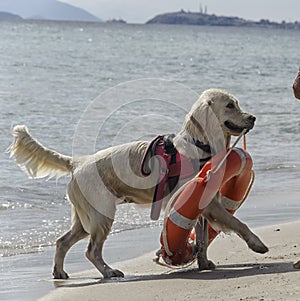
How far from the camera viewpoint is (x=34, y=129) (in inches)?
699

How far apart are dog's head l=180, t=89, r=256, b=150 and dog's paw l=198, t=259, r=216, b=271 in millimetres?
1009

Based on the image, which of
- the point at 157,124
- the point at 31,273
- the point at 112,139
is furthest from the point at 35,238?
the point at 157,124

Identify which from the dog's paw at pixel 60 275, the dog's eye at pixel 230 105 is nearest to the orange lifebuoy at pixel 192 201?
the dog's eye at pixel 230 105

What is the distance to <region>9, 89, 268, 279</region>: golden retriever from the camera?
7457 millimetres

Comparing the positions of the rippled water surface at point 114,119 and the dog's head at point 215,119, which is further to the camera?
the rippled water surface at point 114,119

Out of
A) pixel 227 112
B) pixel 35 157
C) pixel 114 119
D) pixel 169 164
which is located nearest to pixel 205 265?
pixel 169 164

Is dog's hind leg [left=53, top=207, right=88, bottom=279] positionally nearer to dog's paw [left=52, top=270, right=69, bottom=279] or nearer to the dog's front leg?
dog's paw [left=52, top=270, right=69, bottom=279]

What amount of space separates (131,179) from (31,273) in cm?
124

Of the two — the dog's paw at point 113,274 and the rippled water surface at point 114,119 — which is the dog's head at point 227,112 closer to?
the dog's paw at point 113,274

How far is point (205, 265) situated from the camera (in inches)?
288

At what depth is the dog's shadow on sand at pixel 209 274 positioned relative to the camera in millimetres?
6660

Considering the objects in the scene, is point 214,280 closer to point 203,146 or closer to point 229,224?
point 229,224

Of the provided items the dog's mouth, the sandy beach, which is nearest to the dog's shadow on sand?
the sandy beach

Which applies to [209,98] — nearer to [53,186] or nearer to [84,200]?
[84,200]
